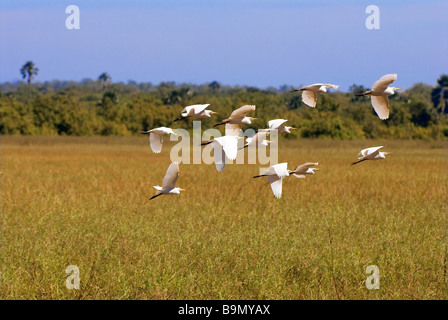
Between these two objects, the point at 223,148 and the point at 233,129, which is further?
the point at 233,129

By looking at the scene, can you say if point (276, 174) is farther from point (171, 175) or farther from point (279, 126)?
point (171, 175)

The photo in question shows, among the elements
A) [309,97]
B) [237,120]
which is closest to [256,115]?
[309,97]

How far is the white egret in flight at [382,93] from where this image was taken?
466 cm

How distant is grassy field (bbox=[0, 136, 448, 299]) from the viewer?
6770 mm

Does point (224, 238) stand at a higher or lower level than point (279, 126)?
lower

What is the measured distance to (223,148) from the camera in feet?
12.9

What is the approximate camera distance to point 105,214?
1125cm

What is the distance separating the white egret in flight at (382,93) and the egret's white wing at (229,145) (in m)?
1.22

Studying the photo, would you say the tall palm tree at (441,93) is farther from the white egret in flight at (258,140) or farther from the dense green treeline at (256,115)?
the white egret in flight at (258,140)

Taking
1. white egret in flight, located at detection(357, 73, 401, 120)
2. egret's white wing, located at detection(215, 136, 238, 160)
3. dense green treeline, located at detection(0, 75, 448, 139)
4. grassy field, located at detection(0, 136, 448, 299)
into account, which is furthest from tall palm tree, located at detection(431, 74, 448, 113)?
egret's white wing, located at detection(215, 136, 238, 160)

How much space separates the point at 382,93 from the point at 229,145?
1.46m

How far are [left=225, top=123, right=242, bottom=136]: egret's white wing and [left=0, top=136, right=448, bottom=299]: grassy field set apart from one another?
2462 millimetres

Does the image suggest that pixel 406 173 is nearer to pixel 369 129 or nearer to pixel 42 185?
pixel 42 185

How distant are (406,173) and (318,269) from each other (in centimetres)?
1282
